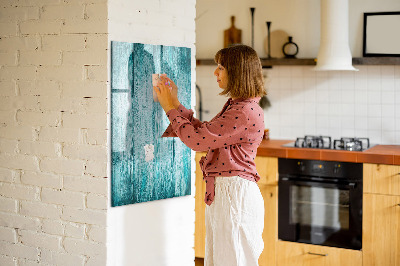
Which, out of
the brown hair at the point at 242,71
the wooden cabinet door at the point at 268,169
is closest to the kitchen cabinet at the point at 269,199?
the wooden cabinet door at the point at 268,169

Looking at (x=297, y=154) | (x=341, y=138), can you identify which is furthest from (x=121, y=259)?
(x=341, y=138)

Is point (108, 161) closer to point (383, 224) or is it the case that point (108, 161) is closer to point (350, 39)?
point (383, 224)

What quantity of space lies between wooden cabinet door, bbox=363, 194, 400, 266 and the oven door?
0.19 feet

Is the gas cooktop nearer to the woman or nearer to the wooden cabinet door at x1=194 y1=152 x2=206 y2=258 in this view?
the wooden cabinet door at x1=194 y1=152 x2=206 y2=258

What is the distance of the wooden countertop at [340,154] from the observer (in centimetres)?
387

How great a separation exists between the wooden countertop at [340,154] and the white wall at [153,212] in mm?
1176

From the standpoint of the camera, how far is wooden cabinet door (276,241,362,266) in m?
4.05

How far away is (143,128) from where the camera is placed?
2.91m

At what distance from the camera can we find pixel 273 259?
431cm

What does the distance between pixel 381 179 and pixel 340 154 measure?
312 millimetres

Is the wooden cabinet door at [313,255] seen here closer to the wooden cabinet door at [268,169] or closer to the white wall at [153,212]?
the wooden cabinet door at [268,169]

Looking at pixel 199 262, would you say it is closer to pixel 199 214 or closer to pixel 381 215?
pixel 199 214

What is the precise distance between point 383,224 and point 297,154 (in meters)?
0.74

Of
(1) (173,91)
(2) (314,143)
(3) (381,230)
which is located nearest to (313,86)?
(2) (314,143)
